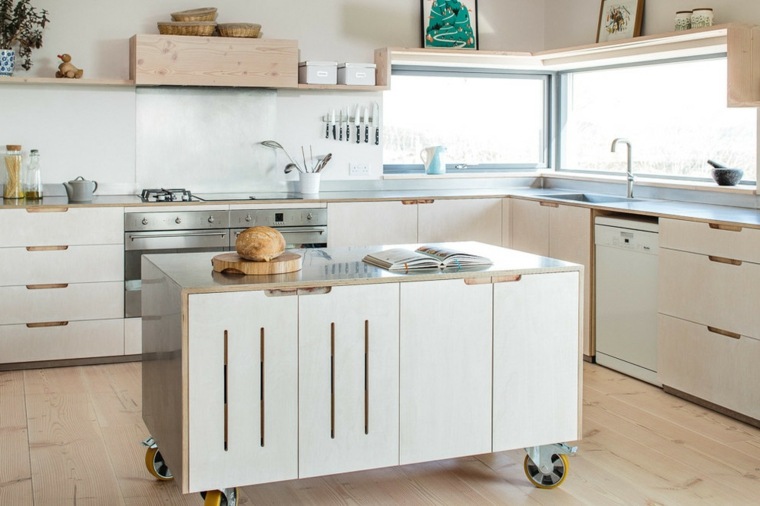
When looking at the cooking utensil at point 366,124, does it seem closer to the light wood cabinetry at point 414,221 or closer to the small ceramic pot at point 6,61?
the light wood cabinetry at point 414,221

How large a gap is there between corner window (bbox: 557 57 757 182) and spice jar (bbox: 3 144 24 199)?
3.57 m

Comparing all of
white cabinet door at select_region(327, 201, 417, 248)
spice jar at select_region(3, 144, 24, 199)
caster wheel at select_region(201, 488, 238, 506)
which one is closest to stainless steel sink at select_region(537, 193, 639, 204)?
white cabinet door at select_region(327, 201, 417, 248)

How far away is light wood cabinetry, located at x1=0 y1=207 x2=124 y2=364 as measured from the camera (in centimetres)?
488

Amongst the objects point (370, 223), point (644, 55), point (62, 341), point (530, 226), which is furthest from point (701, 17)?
point (62, 341)

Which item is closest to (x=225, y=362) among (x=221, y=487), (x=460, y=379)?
(x=221, y=487)

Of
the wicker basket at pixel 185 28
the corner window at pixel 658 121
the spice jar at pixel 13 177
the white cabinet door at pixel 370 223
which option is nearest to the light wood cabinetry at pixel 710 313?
the corner window at pixel 658 121

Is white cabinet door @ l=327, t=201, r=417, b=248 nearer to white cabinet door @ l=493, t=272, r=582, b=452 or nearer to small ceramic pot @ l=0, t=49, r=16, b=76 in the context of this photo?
small ceramic pot @ l=0, t=49, r=16, b=76

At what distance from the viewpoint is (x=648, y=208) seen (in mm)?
4699

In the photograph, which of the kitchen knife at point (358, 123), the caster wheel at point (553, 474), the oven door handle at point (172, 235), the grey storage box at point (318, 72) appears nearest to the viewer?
the caster wheel at point (553, 474)

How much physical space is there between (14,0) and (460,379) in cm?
379

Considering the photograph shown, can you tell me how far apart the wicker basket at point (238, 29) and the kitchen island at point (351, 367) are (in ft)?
8.06

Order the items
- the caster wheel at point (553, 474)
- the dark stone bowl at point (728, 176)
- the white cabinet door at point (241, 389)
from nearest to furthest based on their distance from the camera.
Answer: the white cabinet door at point (241, 389) → the caster wheel at point (553, 474) → the dark stone bowl at point (728, 176)

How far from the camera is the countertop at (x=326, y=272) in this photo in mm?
2812

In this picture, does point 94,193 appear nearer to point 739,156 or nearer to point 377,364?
point 377,364
